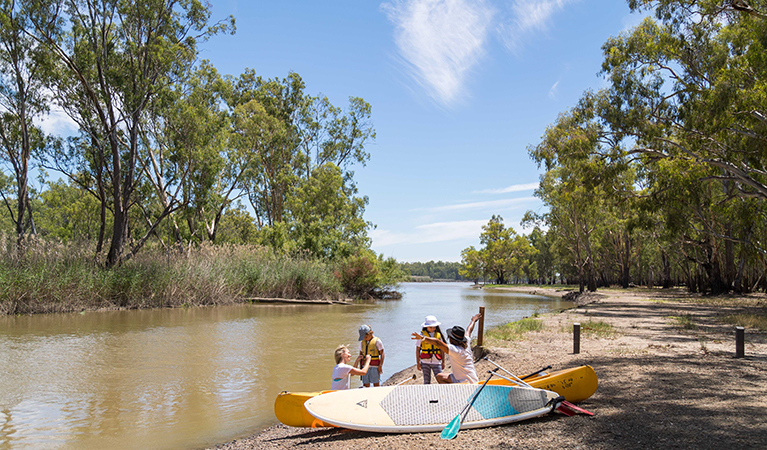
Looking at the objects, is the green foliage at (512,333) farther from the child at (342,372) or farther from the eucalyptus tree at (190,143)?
the eucalyptus tree at (190,143)

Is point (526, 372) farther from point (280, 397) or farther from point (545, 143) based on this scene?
point (545, 143)

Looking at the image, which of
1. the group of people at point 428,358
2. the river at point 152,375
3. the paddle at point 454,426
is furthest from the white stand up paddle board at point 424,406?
the river at point 152,375

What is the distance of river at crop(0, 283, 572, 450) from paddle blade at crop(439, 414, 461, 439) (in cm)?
274

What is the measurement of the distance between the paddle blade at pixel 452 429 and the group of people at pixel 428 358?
3.73 feet

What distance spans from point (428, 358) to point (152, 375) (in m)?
5.81

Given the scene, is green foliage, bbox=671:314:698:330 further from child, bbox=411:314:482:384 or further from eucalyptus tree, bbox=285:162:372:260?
eucalyptus tree, bbox=285:162:372:260

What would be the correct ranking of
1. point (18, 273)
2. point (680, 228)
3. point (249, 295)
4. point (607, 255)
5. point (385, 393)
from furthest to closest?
point (607, 255)
point (249, 295)
point (680, 228)
point (18, 273)
point (385, 393)

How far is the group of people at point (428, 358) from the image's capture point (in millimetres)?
6247

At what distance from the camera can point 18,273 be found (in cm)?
1694

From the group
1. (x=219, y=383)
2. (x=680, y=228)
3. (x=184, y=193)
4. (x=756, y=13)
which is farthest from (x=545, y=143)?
(x=219, y=383)

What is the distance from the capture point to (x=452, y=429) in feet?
16.3

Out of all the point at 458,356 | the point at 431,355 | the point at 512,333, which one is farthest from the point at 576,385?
the point at 512,333

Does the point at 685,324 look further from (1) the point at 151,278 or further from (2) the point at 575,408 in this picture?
(1) the point at 151,278

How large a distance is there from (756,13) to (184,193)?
26.8 meters
